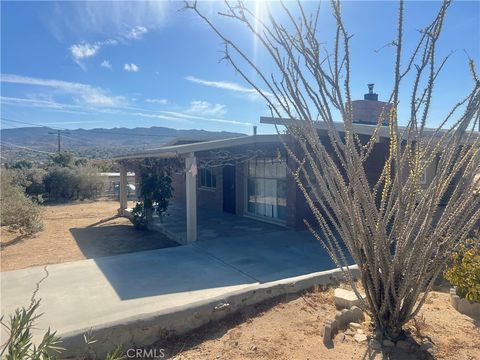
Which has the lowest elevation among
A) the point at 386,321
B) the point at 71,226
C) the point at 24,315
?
the point at 71,226

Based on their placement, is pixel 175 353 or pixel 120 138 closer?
pixel 175 353

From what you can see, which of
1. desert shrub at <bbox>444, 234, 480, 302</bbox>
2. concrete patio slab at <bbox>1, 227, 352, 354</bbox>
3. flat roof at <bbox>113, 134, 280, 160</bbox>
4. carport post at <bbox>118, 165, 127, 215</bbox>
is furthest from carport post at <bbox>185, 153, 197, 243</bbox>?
A: carport post at <bbox>118, 165, 127, 215</bbox>

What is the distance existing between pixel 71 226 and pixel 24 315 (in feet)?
38.1

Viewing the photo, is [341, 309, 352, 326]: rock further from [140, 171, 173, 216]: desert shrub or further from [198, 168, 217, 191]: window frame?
[198, 168, 217, 191]: window frame

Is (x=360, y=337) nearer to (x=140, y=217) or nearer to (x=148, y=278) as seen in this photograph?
(x=148, y=278)

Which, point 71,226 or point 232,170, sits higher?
point 232,170

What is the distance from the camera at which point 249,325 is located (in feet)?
14.2

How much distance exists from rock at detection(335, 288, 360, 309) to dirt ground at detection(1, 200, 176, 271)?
5.48m

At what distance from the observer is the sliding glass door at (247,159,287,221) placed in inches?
433

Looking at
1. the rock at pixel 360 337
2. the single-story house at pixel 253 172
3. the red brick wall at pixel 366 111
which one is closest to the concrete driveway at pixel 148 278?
the single-story house at pixel 253 172

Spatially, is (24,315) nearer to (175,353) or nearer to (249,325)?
(175,353)

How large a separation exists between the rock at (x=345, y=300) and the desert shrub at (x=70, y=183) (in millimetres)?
21333

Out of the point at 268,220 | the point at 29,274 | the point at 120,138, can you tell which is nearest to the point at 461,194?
the point at 29,274

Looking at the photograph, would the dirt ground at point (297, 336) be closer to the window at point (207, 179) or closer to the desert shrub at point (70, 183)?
the window at point (207, 179)
